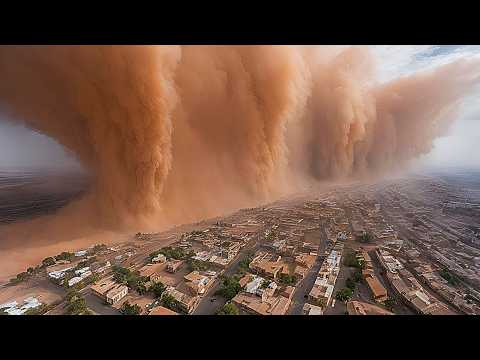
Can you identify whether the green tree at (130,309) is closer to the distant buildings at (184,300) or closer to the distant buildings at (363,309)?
the distant buildings at (184,300)

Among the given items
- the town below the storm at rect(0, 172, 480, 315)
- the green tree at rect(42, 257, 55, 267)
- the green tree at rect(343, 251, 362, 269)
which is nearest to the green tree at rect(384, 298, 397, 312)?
the town below the storm at rect(0, 172, 480, 315)

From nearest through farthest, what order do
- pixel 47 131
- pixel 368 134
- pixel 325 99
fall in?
pixel 47 131, pixel 325 99, pixel 368 134

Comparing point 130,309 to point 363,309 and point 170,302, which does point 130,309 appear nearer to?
point 170,302

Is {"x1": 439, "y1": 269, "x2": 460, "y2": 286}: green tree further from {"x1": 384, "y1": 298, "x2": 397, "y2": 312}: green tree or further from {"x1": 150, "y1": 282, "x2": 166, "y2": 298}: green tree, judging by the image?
{"x1": 150, "y1": 282, "x2": 166, "y2": 298}: green tree

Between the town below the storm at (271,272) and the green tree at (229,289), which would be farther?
the green tree at (229,289)

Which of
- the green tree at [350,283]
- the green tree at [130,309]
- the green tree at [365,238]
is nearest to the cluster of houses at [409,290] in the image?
the green tree at [350,283]

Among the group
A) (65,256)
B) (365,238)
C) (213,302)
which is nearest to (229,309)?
(213,302)

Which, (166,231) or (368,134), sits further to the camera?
(368,134)

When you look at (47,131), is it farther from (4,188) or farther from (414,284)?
(414,284)
